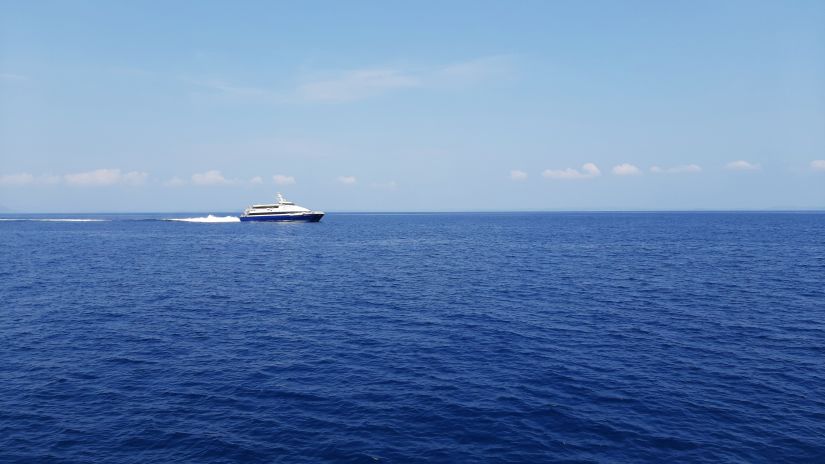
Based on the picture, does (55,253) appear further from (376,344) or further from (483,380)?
(483,380)

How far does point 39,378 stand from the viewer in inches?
1214

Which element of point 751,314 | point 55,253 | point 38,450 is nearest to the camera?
point 38,450

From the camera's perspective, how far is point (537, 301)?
5494cm

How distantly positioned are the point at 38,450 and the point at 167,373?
33.1 feet

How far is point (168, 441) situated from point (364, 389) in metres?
11.2

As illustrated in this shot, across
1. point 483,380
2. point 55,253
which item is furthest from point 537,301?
point 55,253

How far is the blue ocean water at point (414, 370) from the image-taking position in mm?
22859

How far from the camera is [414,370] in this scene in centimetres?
3259

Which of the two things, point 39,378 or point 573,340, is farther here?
point 573,340

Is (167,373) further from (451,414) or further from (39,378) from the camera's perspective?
(451,414)

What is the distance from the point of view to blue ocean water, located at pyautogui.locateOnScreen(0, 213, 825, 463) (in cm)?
2286

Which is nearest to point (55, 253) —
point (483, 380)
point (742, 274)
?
point (483, 380)

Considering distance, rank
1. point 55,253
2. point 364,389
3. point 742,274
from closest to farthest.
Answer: point 364,389 → point 742,274 → point 55,253

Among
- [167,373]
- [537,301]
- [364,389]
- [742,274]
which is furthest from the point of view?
[742,274]
